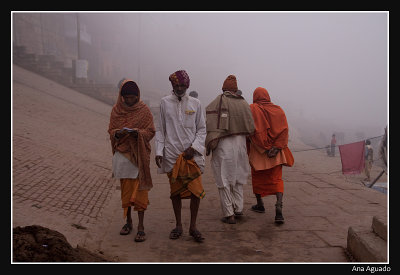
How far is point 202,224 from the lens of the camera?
4.87 m

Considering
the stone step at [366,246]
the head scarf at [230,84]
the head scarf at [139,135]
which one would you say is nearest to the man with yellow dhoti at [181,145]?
the head scarf at [139,135]

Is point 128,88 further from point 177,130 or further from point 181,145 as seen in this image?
point 181,145

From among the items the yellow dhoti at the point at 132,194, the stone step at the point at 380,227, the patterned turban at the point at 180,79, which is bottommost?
the stone step at the point at 380,227

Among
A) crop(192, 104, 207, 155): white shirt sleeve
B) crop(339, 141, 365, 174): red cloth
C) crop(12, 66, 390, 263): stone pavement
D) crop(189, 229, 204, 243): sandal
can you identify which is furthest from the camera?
crop(339, 141, 365, 174): red cloth

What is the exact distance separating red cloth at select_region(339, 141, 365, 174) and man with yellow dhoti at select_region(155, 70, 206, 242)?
7709 millimetres

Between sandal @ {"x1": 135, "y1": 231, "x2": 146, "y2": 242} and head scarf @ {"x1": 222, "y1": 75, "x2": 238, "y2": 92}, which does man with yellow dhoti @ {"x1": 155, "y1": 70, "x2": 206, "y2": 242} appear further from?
head scarf @ {"x1": 222, "y1": 75, "x2": 238, "y2": 92}

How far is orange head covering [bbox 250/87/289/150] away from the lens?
5.06 meters

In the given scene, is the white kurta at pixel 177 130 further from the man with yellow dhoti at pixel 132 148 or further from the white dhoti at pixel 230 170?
the white dhoti at pixel 230 170

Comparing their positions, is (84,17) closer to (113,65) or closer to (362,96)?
(113,65)

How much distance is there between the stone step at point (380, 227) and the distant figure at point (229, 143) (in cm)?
180

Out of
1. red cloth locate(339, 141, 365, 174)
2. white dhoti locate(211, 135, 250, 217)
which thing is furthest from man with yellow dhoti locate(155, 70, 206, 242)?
red cloth locate(339, 141, 365, 174)

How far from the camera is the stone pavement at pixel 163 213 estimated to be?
3861 mm

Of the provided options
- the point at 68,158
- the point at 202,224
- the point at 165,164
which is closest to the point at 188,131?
the point at 165,164

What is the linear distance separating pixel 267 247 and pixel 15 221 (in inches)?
114
